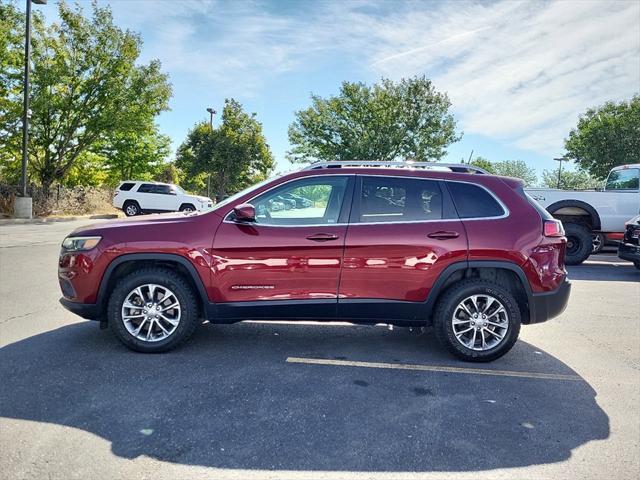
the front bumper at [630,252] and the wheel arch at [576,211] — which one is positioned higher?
the wheel arch at [576,211]

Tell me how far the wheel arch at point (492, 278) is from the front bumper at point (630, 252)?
7012 mm

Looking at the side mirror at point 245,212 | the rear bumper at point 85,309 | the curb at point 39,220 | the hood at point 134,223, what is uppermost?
the side mirror at point 245,212

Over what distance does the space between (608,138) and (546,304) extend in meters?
30.5

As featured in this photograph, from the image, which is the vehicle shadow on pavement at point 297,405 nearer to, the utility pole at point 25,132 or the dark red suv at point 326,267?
the dark red suv at point 326,267

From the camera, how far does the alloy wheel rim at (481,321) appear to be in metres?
4.26

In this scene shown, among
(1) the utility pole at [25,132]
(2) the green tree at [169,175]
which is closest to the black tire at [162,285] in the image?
(1) the utility pole at [25,132]

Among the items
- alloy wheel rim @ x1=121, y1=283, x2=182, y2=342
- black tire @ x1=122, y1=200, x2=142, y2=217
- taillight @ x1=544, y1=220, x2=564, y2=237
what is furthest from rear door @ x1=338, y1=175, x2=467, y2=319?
black tire @ x1=122, y1=200, x2=142, y2=217

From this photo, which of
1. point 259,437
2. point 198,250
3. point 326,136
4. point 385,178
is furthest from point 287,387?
point 326,136

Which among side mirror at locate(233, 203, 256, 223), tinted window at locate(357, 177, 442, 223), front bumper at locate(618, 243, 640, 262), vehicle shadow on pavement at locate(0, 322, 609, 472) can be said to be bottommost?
vehicle shadow on pavement at locate(0, 322, 609, 472)

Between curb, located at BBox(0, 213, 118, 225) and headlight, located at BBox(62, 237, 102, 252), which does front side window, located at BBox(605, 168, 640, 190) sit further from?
curb, located at BBox(0, 213, 118, 225)

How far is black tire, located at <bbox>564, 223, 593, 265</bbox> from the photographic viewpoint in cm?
1088

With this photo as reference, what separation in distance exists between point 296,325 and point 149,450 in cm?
282

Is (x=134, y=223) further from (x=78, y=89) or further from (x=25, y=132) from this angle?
(x=78, y=89)

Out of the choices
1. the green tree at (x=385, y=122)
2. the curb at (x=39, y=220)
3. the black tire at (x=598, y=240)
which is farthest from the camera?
the green tree at (x=385, y=122)
